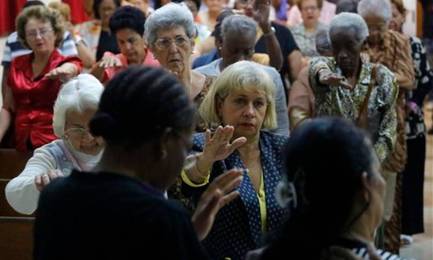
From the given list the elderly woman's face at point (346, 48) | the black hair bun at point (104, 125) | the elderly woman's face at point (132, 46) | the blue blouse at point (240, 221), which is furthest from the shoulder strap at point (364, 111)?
the black hair bun at point (104, 125)

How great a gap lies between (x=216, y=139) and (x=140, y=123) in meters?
0.95

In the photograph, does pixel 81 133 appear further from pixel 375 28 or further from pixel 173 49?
pixel 375 28

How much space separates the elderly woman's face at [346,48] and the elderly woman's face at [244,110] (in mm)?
1171

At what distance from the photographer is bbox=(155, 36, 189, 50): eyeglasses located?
4156 millimetres

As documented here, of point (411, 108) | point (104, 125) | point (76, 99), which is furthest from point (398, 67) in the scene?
point (104, 125)

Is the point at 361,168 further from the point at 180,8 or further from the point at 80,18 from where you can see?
the point at 80,18

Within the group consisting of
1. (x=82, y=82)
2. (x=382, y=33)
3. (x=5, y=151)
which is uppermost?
(x=82, y=82)

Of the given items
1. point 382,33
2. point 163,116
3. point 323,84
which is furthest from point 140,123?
point 382,33

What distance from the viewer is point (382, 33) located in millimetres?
5184

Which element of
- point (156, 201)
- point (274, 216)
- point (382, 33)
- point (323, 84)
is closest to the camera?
point (156, 201)

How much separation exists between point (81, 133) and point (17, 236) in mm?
1024

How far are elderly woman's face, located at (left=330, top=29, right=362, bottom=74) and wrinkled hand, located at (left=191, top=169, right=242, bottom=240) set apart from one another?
2186 millimetres

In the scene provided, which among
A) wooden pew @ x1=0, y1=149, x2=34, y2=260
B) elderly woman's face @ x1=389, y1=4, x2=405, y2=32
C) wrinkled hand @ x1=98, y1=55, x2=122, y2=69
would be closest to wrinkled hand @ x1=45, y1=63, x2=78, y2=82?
wrinkled hand @ x1=98, y1=55, x2=122, y2=69

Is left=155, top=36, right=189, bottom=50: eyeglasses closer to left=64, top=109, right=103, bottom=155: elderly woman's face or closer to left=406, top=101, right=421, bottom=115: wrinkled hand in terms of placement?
left=64, top=109, right=103, bottom=155: elderly woman's face
